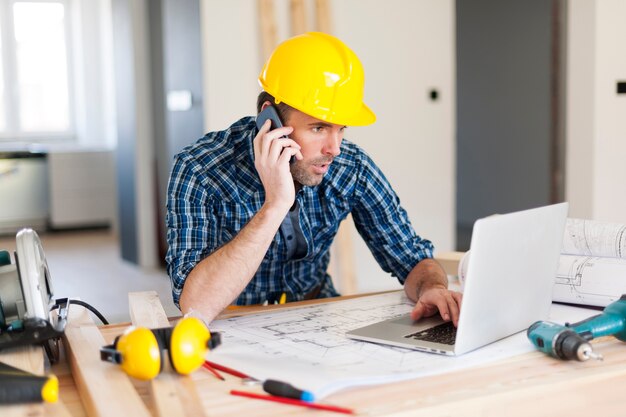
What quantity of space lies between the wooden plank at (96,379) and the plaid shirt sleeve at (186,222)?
0.38m

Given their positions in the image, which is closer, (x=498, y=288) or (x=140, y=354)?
(x=140, y=354)

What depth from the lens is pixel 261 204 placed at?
Result: 2.05m

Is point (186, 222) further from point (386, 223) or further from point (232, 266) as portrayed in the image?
point (386, 223)

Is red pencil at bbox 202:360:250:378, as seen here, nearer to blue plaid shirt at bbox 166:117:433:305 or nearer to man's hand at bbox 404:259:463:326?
man's hand at bbox 404:259:463:326

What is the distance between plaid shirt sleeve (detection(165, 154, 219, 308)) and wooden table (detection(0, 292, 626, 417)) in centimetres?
54

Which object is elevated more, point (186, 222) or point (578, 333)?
point (186, 222)

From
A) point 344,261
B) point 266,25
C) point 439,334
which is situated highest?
point 266,25

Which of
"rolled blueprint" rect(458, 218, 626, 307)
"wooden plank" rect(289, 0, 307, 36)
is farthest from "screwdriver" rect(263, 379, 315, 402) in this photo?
"wooden plank" rect(289, 0, 307, 36)

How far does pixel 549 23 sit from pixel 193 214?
5305 mm

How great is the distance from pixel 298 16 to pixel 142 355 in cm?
344

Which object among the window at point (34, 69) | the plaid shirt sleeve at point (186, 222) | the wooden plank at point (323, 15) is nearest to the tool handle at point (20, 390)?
the plaid shirt sleeve at point (186, 222)

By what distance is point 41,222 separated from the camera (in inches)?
315

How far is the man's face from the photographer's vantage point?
74.7 inches

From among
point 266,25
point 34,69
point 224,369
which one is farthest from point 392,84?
point 34,69
